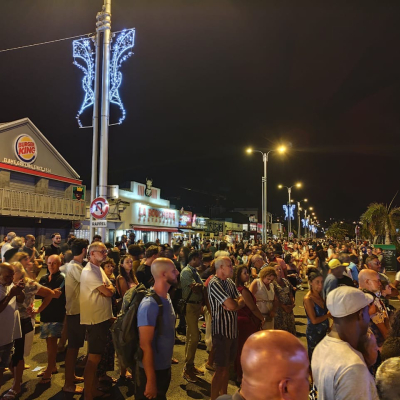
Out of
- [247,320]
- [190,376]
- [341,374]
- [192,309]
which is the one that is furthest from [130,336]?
[192,309]

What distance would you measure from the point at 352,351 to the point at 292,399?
1236 mm

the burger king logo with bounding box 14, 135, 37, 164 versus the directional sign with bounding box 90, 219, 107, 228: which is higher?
the burger king logo with bounding box 14, 135, 37, 164

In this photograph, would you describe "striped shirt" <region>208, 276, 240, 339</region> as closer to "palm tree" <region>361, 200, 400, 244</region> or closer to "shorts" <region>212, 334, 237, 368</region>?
"shorts" <region>212, 334, 237, 368</region>

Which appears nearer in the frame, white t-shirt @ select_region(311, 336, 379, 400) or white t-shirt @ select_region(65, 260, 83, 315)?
white t-shirt @ select_region(311, 336, 379, 400)

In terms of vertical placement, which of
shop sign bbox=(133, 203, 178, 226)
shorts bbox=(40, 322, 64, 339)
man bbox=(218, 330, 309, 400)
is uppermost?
shop sign bbox=(133, 203, 178, 226)

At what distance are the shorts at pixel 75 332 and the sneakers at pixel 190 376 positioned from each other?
1658 millimetres

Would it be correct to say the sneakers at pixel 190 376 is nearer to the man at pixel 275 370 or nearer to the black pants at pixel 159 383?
the black pants at pixel 159 383

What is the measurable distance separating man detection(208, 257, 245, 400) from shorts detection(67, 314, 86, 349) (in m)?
1.91

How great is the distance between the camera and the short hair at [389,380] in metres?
2.01

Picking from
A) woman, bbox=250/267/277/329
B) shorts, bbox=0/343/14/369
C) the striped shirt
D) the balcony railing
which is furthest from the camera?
the balcony railing

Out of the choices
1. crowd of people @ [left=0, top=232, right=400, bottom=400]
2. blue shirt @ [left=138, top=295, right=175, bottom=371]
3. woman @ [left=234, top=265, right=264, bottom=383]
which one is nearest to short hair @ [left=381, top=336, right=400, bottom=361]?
crowd of people @ [left=0, top=232, right=400, bottom=400]

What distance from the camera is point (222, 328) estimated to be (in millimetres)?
4332

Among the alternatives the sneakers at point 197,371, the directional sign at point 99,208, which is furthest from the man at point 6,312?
the directional sign at point 99,208

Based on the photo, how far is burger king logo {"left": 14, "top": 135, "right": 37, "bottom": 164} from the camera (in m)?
23.7
